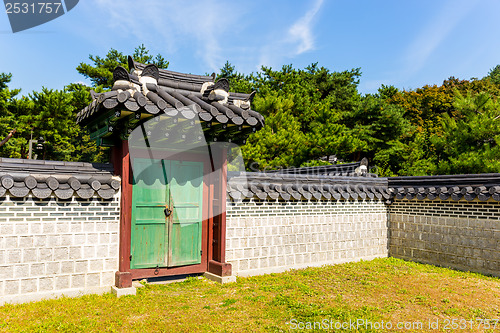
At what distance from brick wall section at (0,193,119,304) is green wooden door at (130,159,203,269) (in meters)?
0.50

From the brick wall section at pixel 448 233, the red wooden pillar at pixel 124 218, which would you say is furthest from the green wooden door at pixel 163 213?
the brick wall section at pixel 448 233

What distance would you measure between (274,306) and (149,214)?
2.79 meters

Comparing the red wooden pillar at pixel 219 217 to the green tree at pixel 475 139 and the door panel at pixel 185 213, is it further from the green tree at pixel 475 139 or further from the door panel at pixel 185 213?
the green tree at pixel 475 139

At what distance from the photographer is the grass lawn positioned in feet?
16.1

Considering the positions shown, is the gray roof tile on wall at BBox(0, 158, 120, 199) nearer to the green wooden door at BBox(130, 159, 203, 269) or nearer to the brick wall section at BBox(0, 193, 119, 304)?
the brick wall section at BBox(0, 193, 119, 304)

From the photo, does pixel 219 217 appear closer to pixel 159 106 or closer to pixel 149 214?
pixel 149 214

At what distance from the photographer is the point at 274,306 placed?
5.73m

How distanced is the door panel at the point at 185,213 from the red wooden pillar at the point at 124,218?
3.01ft

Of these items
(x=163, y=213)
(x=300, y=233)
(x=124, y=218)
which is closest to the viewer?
(x=124, y=218)

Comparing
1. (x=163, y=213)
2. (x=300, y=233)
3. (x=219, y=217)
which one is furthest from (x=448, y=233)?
(x=163, y=213)

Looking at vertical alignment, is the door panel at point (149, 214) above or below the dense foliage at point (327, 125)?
below

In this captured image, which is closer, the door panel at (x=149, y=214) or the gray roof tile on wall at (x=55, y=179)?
the gray roof tile on wall at (x=55, y=179)

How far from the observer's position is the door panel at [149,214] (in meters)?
6.62

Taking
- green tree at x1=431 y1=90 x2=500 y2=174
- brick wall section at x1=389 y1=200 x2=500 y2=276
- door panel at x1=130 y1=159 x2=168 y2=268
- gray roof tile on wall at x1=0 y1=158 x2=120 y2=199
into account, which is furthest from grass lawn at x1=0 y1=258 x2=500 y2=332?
green tree at x1=431 y1=90 x2=500 y2=174
